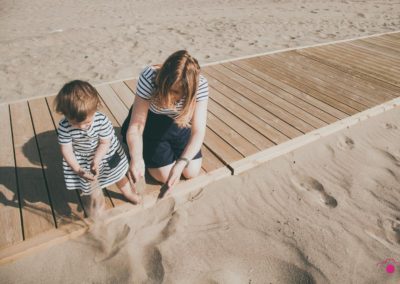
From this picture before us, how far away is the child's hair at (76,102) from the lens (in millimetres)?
1917

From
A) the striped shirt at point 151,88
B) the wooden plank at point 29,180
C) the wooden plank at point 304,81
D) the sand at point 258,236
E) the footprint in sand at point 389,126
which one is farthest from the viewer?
the wooden plank at point 304,81

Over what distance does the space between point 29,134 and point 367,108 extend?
388 centimetres

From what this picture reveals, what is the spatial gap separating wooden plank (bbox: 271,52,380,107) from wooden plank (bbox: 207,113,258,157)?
1.69 metres

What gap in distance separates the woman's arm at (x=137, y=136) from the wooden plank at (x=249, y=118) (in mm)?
1388

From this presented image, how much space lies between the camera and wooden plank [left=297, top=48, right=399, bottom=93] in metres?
4.40

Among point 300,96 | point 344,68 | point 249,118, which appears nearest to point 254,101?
point 249,118

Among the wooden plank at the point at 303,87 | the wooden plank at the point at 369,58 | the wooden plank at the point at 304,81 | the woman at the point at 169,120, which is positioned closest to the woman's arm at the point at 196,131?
the woman at the point at 169,120

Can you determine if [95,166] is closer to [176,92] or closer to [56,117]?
[176,92]

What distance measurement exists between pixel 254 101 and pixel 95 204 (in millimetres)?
2372

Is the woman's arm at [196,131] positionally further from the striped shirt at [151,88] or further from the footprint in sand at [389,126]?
the footprint in sand at [389,126]

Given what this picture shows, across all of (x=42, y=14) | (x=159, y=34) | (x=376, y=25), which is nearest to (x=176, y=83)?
(x=159, y=34)

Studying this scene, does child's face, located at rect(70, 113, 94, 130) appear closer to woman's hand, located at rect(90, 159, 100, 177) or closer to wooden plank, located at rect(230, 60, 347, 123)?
woman's hand, located at rect(90, 159, 100, 177)

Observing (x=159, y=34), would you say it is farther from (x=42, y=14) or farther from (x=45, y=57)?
(x=42, y=14)

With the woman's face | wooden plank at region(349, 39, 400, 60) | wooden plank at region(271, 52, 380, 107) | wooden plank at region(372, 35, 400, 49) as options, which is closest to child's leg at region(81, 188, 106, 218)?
the woman's face
